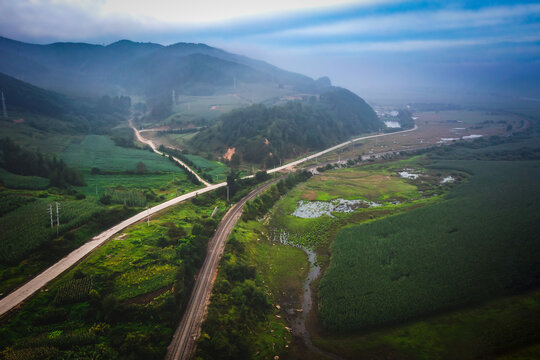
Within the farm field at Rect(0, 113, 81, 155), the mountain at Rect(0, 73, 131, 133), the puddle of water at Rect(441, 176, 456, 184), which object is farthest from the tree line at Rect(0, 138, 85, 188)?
the puddle of water at Rect(441, 176, 456, 184)

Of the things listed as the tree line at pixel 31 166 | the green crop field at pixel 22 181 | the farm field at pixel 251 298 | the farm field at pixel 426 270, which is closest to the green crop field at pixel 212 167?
the farm field at pixel 426 270

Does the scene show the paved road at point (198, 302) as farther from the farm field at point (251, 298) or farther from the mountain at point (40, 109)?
the mountain at point (40, 109)

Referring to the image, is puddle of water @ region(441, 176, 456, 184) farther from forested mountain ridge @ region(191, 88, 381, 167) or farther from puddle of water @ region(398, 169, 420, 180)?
forested mountain ridge @ region(191, 88, 381, 167)

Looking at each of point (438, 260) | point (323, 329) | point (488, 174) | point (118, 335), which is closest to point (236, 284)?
point (323, 329)

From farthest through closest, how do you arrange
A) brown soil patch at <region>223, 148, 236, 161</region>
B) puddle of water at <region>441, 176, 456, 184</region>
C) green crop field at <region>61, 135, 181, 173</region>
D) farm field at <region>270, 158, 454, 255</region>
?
1. brown soil patch at <region>223, 148, 236, 161</region>
2. puddle of water at <region>441, 176, 456, 184</region>
3. green crop field at <region>61, 135, 181, 173</region>
4. farm field at <region>270, 158, 454, 255</region>

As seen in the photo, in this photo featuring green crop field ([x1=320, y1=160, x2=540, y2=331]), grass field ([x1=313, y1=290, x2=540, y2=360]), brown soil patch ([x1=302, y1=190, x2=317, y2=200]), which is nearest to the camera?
grass field ([x1=313, y1=290, x2=540, y2=360])

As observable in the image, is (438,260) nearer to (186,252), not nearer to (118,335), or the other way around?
(186,252)

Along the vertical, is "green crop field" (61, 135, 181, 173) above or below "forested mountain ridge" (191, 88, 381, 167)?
below
